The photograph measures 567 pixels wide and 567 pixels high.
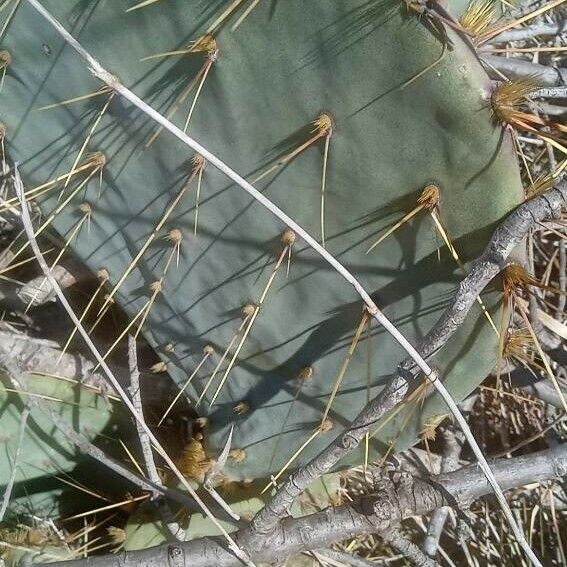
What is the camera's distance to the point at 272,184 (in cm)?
94

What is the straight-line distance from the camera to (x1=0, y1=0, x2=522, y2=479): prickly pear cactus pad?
31.1 inches

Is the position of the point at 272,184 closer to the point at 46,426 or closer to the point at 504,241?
the point at 504,241

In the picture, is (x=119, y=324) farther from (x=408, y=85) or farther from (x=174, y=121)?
(x=408, y=85)

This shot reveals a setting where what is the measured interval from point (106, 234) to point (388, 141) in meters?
0.48

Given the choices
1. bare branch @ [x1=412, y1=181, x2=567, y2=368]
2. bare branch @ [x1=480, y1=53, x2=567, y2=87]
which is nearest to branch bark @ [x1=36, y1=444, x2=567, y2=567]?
bare branch @ [x1=412, y1=181, x2=567, y2=368]

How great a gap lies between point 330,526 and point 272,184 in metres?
0.42

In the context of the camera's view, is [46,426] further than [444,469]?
No

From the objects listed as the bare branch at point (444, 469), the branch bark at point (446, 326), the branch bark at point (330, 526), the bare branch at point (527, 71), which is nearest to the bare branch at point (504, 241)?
the branch bark at point (446, 326)

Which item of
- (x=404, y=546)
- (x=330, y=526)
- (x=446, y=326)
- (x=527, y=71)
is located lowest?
(x=404, y=546)

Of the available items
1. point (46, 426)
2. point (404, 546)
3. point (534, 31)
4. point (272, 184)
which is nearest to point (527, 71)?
point (534, 31)

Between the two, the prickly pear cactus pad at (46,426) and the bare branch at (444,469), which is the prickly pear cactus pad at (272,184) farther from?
the bare branch at (444,469)

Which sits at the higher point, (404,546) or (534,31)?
(534,31)

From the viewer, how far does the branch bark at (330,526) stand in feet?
3.22

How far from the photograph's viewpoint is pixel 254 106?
2.94ft
